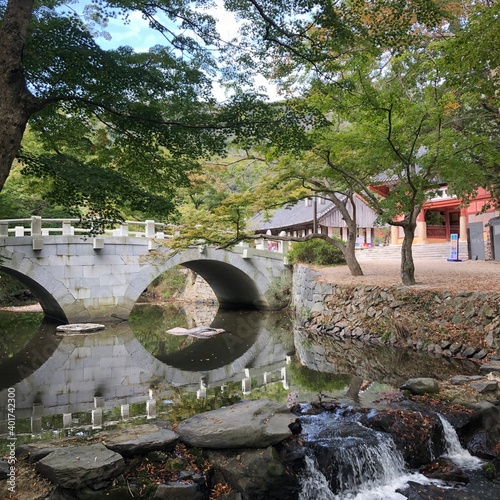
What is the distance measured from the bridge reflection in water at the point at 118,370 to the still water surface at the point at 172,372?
0.02 meters

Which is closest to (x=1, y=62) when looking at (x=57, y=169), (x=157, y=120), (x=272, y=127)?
(x=57, y=169)

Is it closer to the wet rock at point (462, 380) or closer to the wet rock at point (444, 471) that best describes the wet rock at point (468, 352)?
the wet rock at point (462, 380)

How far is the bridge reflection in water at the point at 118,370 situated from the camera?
8.22m

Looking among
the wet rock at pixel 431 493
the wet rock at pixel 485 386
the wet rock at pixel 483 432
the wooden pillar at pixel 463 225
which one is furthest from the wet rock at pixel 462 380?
the wooden pillar at pixel 463 225

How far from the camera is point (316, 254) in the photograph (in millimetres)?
20766

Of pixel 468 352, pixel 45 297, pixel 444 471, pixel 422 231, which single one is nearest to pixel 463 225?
pixel 422 231

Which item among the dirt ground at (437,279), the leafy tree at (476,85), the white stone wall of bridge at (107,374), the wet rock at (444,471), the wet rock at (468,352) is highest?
the leafy tree at (476,85)

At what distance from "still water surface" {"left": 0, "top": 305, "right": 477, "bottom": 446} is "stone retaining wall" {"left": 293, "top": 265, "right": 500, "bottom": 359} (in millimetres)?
491

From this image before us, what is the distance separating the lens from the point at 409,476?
5.17 m

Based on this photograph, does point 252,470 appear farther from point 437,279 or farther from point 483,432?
point 437,279

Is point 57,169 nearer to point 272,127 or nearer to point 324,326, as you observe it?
point 272,127

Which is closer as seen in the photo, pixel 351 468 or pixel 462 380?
pixel 351 468

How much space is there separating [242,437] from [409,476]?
214cm

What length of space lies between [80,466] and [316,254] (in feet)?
57.5
